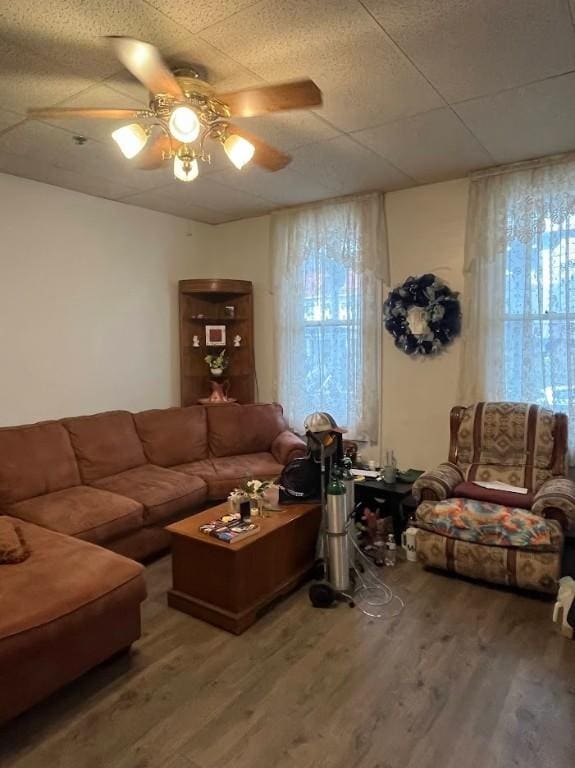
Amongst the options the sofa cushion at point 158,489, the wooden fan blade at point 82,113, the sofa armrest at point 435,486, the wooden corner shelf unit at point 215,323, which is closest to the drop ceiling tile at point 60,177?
the wooden corner shelf unit at point 215,323

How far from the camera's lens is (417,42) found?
2020 millimetres

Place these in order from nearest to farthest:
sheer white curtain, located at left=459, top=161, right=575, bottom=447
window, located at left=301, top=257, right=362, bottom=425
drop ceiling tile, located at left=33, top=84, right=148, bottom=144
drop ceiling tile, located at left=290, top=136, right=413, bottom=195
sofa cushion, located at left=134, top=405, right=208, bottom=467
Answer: drop ceiling tile, located at left=33, top=84, right=148, bottom=144, drop ceiling tile, located at left=290, top=136, right=413, bottom=195, sheer white curtain, located at left=459, top=161, right=575, bottom=447, sofa cushion, located at left=134, top=405, right=208, bottom=467, window, located at left=301, top=257, right=362, bottom=425

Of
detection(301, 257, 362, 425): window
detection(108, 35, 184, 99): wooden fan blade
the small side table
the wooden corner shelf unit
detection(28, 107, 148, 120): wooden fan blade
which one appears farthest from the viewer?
the wooden corner shelf unit

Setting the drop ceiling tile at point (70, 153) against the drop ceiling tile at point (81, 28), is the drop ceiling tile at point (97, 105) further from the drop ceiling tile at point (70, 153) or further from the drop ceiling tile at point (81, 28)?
the drop ceiling tile at point (81, 28)

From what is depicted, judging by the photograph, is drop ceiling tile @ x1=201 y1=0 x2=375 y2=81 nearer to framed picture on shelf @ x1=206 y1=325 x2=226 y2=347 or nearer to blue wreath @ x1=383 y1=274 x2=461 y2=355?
blue wreath @ x1=383 y1=274 x2=461 y2=355

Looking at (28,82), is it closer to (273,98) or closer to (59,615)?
(273,98)

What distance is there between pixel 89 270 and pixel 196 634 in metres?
2.93

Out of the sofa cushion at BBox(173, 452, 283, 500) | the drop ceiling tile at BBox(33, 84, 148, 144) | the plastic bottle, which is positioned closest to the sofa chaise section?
the sofa cushion at BBox(173, 452, 283, 500)

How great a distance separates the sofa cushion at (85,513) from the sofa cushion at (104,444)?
0.39 m

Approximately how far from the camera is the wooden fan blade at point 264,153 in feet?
7.45

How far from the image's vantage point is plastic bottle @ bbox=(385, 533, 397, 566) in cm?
325

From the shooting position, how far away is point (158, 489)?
135 inches

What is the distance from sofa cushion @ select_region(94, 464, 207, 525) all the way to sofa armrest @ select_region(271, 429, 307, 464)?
782 millimetres

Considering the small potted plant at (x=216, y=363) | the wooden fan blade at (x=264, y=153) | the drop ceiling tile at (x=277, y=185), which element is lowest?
the small potted plant at (x=216, y=363)
